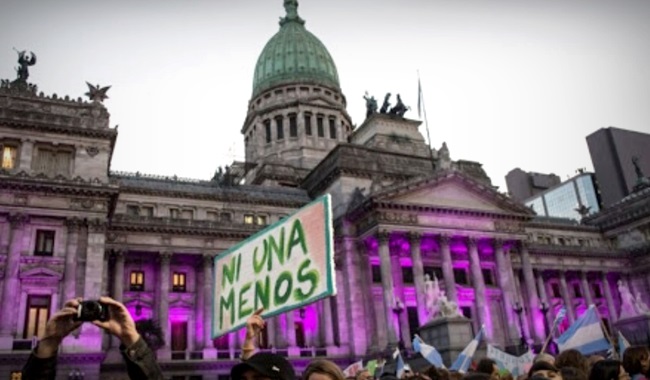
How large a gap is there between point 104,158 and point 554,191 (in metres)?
115

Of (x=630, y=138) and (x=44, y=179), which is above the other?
Answer: (x=630, y=138)

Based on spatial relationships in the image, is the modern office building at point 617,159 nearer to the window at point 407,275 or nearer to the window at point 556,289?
the window at point 556,289

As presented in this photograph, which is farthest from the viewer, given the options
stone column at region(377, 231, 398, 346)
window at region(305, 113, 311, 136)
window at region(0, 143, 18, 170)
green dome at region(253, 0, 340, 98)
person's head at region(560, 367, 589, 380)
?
green dome at region(253, 0, 340, 98)

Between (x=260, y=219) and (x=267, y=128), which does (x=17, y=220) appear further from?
(x=267, y=128)

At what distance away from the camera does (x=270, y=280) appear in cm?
1090

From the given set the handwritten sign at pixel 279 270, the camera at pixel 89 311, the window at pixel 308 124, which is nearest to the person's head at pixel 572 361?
the handwritten sign at pixel 279 270

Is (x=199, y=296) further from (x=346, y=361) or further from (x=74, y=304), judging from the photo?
(x=74, y=304)

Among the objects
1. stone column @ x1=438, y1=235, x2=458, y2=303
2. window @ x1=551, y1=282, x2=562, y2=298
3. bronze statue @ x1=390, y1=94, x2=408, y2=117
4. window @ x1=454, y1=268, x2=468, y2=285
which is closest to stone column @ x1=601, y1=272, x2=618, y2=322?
window @ x1=551, y1=282, x2=562, y2=298

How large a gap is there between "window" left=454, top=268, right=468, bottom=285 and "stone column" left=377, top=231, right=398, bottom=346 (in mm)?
8640

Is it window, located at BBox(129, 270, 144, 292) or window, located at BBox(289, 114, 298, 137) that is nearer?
window, located at BBox(129, 270, 144, 292)

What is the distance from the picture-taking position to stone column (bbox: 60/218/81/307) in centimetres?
3928

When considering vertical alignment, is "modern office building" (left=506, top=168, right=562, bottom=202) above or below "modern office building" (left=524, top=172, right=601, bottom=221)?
above

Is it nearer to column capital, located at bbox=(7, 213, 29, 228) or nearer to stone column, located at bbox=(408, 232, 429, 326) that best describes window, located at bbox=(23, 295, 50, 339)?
column capital, located at bbox=(7, 213, 29, 228)

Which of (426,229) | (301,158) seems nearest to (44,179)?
(426,229)
